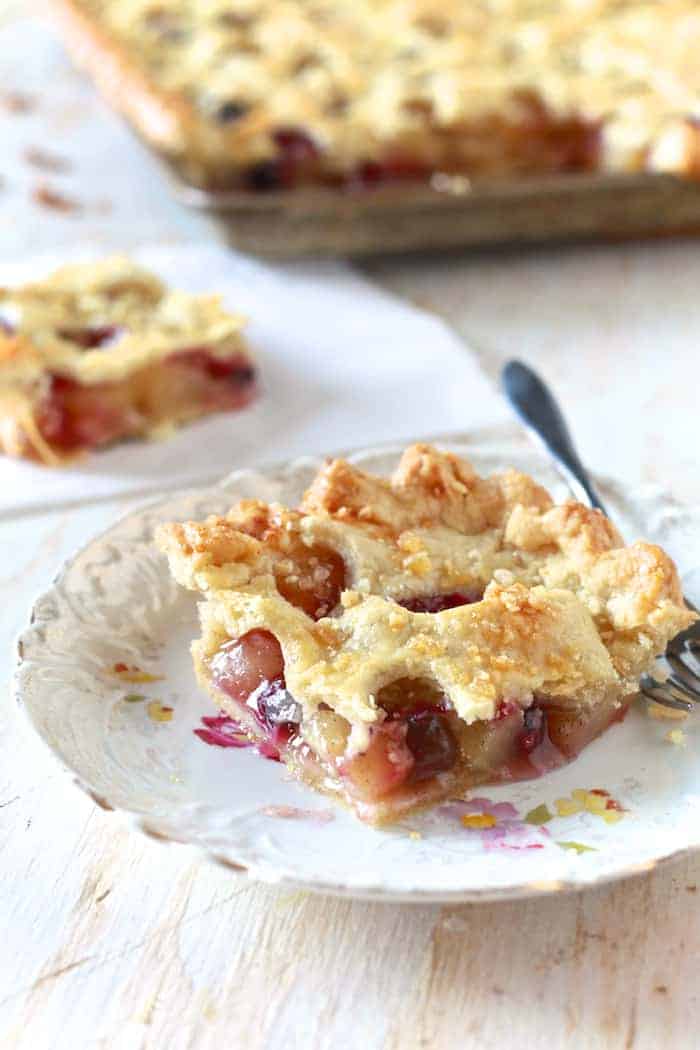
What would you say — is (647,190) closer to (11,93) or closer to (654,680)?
(654,680)

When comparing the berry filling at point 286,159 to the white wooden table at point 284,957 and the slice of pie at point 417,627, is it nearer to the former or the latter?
the slice of pie at point 417,627

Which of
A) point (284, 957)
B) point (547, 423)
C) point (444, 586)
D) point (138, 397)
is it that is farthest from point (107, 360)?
point (284, 957)

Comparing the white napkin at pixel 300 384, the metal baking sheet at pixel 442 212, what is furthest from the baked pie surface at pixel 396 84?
the white napkin at pixel 300 384

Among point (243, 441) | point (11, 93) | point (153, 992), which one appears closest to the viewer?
point (153, 992)

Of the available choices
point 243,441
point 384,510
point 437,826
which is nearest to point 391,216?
point 243,441

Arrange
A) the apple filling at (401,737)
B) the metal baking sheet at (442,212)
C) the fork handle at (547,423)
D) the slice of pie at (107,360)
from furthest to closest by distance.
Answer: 1. the metal baking sheet at (442,212)
2. the slice of pie at (107,360)
3. the fork handle at (547,423)
4. the apple filling at (401,737)

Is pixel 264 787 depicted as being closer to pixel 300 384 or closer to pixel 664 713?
pixel 664 713

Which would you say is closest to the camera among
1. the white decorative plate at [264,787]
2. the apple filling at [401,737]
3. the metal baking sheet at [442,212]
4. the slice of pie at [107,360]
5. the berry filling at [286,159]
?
the white decorative plate at [264,787]
